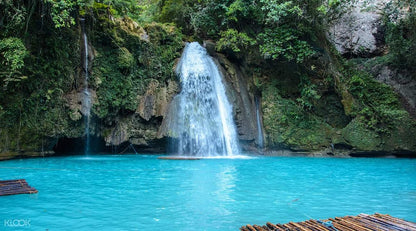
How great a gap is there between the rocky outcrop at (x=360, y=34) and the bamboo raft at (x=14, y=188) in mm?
16103

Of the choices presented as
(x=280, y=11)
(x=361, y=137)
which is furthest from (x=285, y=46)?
(x=361, y=137)

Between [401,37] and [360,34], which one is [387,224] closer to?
[401,37]

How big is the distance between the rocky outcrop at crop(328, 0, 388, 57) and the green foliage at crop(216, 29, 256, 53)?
5672mm

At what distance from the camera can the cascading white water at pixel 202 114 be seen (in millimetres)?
12852

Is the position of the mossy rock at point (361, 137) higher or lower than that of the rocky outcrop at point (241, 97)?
lower

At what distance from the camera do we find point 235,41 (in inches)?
552

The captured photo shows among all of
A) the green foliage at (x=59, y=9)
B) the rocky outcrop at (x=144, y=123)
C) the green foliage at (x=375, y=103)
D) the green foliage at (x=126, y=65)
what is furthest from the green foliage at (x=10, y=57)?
the green foliage at (x=375, y=103)

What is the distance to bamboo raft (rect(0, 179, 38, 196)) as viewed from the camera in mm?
5023

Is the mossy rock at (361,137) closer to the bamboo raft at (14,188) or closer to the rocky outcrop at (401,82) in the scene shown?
the rocky outcrop at (401,82)

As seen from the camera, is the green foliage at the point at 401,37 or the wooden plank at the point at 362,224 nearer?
the wooden plank at the point at 362,224

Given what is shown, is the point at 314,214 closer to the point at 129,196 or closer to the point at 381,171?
the point at 129,196

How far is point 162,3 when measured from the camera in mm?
19000

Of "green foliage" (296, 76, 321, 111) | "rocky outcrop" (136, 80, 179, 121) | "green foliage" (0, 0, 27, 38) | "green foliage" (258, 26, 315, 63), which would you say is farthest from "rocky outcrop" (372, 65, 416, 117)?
"green foliage" (0, 0, 27, 38)

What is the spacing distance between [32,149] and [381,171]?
11.5 m
